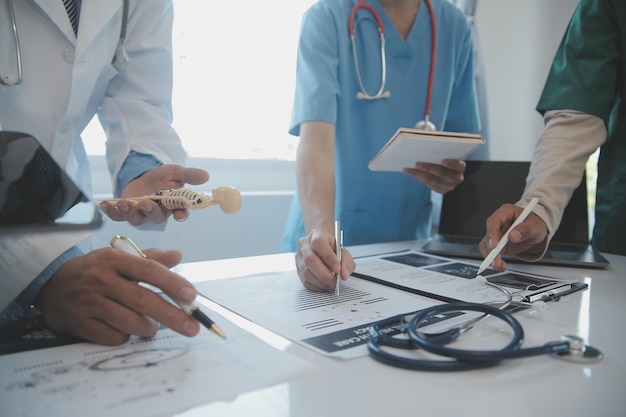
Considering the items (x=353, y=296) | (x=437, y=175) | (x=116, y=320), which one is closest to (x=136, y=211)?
(x=116, y=320)

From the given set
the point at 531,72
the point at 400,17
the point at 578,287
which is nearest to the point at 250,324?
the point at 578,287

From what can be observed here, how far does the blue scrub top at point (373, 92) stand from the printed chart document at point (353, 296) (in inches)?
13.9

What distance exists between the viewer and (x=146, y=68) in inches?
37.4

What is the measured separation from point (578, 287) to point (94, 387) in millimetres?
684

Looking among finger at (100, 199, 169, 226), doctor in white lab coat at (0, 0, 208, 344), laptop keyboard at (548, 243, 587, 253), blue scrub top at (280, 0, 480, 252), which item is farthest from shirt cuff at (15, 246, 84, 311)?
laptop keyboard at (548, 243, 587, 253)

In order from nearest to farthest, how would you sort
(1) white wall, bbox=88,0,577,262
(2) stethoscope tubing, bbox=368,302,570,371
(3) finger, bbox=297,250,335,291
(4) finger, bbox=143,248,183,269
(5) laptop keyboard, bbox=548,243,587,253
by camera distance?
(2) stethoscope tubing, bbox=368,302,570,371
(4) finger, bbox=143,248,183,269
(3) finger, bbox=297,250,335,291
(5) laptop keyboard, bbox=548,243,587,253
(1) white wall, bbox=88,0,577,262

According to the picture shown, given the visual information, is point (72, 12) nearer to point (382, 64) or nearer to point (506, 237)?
point (382, 64)

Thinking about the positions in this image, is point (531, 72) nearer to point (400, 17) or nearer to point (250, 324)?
point (400, 17)

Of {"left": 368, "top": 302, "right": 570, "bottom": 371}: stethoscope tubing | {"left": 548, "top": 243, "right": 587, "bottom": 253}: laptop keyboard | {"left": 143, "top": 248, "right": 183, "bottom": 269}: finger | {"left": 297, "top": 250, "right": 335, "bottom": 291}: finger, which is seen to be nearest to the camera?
{"left": 368, "top": 302, "right": 570, "bottom": 371}: stethoscope tubing

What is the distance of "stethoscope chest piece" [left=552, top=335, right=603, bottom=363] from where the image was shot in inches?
17.5

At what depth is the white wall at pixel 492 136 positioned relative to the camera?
1.52 m

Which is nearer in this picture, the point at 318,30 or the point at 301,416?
the point at 301,416

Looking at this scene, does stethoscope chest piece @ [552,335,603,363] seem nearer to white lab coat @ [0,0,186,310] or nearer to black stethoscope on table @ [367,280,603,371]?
black stethoscope on table @ [367,280,603,371]

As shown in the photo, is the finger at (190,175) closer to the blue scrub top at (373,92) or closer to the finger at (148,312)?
the finger at (148,312)
